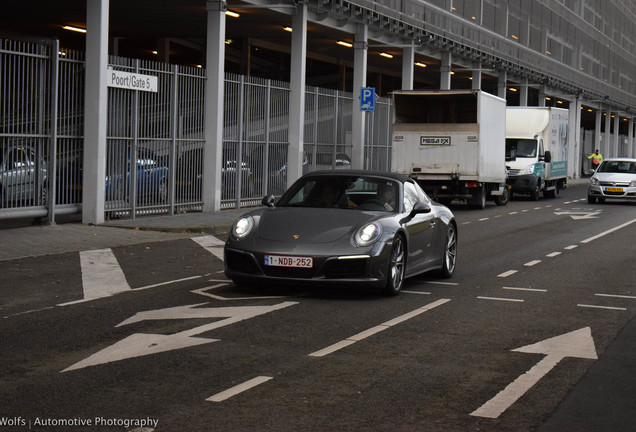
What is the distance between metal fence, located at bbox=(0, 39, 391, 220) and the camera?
17891 mm

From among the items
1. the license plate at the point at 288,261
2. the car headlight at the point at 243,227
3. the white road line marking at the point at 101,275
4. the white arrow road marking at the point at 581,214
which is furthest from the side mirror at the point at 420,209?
the white arrow road marking at the point at 581,214

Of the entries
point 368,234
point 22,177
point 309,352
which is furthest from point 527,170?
point 309,352

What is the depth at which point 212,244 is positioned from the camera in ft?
56.1

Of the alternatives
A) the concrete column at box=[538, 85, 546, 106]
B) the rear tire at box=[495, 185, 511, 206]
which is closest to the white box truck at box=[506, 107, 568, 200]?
the rear tire at box=[495, 185, 511, 206]

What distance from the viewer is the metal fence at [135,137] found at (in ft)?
58.7

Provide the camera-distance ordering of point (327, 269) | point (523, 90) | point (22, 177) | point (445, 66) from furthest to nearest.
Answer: point (523, 90)
point (445, 66)
point (22, 177)
point (327, 269)

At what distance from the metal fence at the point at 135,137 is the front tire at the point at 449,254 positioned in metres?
8.51

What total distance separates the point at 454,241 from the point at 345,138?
67.7ft

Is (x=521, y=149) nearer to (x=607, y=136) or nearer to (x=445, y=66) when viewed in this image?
(x=445, y=66)

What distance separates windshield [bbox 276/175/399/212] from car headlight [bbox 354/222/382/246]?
29.9 inches

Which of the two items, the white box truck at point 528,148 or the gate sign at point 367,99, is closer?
the gate sign at point 367,99

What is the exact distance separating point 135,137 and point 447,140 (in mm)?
10845

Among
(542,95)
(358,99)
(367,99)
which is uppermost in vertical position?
(542,95)

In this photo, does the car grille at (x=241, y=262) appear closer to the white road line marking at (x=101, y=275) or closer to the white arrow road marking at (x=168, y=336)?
the white arrow road marking at (x=168, y=336)
